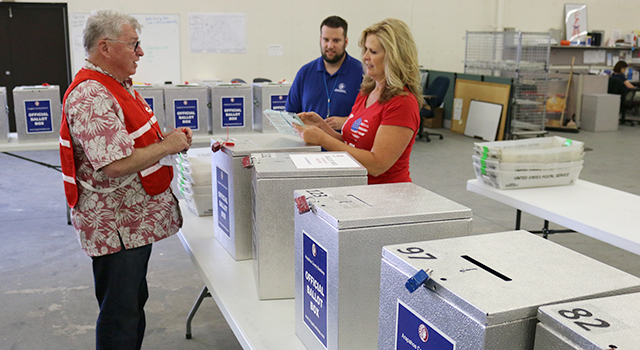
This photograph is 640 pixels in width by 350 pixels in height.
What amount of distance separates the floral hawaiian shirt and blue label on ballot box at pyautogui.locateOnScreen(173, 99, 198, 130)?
182cm

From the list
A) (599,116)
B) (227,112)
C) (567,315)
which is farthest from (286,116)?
(599,116)

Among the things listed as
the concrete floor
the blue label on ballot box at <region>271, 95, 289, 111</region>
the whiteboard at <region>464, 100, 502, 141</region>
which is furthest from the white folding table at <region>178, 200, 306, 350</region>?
the whiteboard at <region>464, 100, 502, 141</region>

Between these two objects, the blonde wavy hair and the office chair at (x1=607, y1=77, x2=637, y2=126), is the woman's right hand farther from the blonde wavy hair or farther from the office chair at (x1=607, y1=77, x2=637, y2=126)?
the office chair at (x1=607, y1=77, x2=637, y2=126)

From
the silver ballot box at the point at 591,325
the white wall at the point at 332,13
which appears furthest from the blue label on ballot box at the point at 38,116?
the white wall at the point at 332,13

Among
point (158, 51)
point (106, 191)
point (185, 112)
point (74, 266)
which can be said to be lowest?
point (74, 266)

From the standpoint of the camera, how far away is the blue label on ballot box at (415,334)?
0.66m

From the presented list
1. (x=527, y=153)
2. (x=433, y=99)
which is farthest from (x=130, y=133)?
(x=433, y=99)

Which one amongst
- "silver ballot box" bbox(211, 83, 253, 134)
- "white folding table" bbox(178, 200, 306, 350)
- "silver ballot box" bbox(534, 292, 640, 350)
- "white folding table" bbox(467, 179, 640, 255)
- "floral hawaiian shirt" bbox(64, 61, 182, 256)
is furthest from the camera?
"silver ballot box" bbox(211, 83, 253, 134)

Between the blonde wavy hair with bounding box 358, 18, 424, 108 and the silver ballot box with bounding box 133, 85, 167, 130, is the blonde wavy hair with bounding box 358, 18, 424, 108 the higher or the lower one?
the higher one

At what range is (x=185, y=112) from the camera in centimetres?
354

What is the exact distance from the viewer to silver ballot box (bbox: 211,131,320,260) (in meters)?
1.50

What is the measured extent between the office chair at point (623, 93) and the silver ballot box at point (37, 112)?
913 centimetres

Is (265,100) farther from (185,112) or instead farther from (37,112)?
(37,112)

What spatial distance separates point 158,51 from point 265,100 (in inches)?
191
